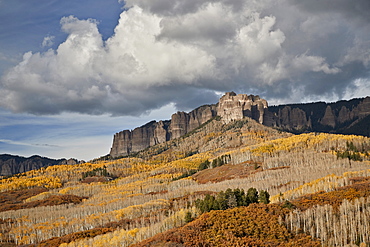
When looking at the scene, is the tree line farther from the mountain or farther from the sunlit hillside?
the sunlit hillside

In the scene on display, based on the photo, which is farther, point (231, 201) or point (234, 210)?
point (231, 201)

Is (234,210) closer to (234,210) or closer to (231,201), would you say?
(234,210)

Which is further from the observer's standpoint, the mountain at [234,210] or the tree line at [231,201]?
the tree line at [231,201]

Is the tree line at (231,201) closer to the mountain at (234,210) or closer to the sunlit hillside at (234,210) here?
the mountain at (234,210)

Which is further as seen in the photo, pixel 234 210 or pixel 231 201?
pixel 231 201

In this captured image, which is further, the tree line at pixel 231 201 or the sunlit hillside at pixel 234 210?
the tree line at pixel 231 201

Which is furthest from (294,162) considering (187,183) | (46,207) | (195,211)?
(46,207)

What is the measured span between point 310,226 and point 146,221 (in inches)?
1651

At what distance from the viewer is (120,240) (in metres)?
46.0

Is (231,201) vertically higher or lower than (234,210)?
lower

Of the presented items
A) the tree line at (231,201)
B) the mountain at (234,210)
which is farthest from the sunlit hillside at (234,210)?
the tree line at (231,201)

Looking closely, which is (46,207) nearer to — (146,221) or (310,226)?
(146,221)

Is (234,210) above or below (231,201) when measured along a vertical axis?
above

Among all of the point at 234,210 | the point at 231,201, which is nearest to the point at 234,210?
the point at 234,210
